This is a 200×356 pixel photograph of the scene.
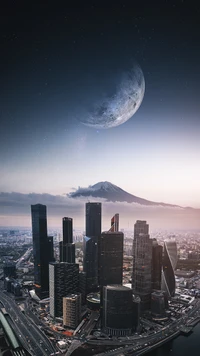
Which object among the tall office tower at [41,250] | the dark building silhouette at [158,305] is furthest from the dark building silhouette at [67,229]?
the dark building silhouette at [158,305]

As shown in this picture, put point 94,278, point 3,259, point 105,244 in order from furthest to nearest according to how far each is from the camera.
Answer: point 3,259
point 94,278
point 105,244

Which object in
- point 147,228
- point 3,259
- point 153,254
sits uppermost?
point 147,228

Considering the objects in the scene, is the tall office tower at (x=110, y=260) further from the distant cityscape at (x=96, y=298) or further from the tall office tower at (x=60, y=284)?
the tall office tower at (x=60, y=284)

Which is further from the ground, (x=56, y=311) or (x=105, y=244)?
(x=105, y=244)

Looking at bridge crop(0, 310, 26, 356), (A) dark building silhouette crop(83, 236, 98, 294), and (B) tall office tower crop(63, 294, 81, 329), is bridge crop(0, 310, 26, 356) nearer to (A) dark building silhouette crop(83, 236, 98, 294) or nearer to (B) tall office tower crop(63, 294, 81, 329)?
(B) tall office tower crop(63, 294, 81, 329)

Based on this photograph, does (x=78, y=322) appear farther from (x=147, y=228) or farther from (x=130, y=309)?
(x=147, y=228)

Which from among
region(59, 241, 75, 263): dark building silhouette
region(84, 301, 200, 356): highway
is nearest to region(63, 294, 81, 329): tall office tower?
region(84, 301, 200, 356): highway

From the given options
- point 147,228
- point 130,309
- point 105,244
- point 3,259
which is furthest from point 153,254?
point 3,259
